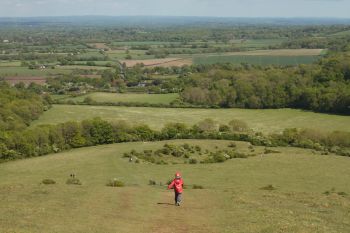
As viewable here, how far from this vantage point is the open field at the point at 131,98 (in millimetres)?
126875

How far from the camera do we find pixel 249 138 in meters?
80.9

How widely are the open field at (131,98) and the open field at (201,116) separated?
8.05 meters

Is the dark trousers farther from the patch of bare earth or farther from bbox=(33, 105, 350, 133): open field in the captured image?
bbox=(33, 105, 350, 133): open field

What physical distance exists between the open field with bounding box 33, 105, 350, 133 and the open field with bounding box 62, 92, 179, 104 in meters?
8.05

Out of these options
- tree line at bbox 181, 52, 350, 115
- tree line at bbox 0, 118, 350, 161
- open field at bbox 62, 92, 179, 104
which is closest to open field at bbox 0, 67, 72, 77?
open field at bbox 62, 92, 179, 104

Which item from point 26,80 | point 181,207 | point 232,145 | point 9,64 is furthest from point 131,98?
point 181,207

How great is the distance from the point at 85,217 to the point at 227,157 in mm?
41822

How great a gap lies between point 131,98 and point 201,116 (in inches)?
1051

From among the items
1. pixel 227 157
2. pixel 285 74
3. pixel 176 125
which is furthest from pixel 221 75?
pixel 227 157

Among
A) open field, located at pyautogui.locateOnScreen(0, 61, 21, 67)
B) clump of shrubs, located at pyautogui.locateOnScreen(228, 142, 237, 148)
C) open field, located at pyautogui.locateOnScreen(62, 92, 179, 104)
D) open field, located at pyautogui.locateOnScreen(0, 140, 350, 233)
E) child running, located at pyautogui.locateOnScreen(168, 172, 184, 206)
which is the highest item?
child running, located at pyautogui.locateOnScreen(168, 172, 184, 206)

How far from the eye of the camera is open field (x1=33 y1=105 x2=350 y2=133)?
100562 millimetres

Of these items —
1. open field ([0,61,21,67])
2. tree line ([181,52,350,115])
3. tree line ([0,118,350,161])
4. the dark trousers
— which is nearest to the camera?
the dark trousers

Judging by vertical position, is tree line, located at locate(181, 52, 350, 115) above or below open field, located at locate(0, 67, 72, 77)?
above

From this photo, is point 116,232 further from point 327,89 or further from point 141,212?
point 327,89
